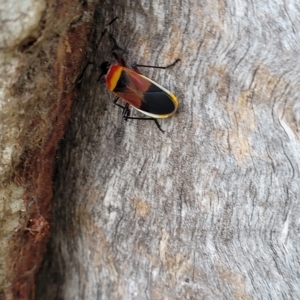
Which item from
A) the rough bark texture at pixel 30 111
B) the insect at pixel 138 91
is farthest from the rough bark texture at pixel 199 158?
the rough bark texture at pixel 30 111

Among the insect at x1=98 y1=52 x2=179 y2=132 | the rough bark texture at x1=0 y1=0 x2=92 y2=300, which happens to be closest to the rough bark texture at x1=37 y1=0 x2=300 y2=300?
the insect at x1=98 y1=52 x2=179 y2=132

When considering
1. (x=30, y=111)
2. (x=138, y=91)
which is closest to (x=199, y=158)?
(x=138, y=91)

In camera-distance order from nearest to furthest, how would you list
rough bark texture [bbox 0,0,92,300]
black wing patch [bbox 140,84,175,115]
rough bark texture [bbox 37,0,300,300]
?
rough bark texture [bbox 0,0,92,300] < rough bark texture [bbox 37,0,300,300] < black wing patch [bbox 140,84,175,115]

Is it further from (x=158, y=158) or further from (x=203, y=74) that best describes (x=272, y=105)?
(x=158, y=158)

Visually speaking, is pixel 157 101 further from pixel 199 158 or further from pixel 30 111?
pixel 30 111

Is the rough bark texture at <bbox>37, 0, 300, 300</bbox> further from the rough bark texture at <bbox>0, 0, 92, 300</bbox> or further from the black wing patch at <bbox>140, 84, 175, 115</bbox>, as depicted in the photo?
the rough bark texture at <bbox>0, 0, 92, 300</bbox>
